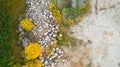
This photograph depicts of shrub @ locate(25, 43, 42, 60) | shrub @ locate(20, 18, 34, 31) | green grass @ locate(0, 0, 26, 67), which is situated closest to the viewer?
green grass @ locate(0, 0, 26, 67)

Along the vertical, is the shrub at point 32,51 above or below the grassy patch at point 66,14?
below

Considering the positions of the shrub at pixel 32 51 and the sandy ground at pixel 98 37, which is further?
the sandy ground at pixel 98 37

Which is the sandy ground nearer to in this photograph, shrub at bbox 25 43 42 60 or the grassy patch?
the grassy patch

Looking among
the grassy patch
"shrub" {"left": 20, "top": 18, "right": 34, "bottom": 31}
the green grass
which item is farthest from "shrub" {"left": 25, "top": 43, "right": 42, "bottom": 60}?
the grassy patch

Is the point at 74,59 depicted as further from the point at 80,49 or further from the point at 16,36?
the point at 16,36

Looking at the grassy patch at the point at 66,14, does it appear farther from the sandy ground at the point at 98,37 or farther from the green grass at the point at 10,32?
the green grass at the point at 10,32

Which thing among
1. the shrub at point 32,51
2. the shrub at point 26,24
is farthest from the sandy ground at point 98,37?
the shrub at point 26,24

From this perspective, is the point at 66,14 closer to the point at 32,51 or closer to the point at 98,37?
the point at 98,37

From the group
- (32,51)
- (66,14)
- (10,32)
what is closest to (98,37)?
(66,14)
